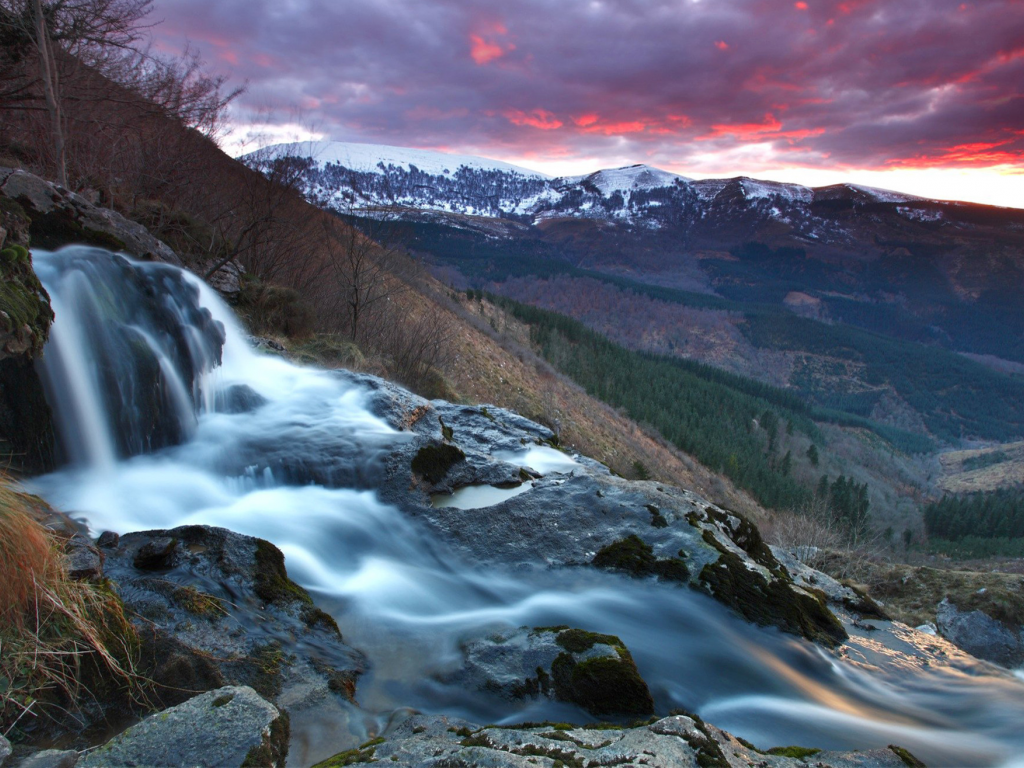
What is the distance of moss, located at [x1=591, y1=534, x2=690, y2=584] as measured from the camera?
627 cm

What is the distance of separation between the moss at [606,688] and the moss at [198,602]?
268 centimetres

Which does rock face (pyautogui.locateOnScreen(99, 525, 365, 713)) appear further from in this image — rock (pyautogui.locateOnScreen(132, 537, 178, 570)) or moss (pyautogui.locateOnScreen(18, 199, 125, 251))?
moss (pyautogui.locateOnScreen(18, 199, 125, 251))

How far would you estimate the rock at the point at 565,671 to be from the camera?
172 inches

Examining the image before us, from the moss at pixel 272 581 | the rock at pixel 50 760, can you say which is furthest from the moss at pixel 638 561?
the rock at pixel 50 760

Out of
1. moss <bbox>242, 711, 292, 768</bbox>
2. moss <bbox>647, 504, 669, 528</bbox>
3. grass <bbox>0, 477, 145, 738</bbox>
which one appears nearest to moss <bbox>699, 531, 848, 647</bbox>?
moss <bbox>647, 504, 669, 528</bbox>

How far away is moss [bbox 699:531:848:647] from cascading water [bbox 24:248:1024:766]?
17cm

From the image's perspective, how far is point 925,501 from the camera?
13300cm

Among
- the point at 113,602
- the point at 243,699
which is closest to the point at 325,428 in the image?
the point at 113,602

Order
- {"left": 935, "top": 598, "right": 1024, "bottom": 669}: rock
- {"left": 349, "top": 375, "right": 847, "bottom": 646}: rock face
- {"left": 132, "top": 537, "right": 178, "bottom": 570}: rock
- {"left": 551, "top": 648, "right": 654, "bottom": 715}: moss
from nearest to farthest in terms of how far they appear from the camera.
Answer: {"left": 551, "top": 648, "right": 654, "bottom": 715}: moss < {"left": 132, "top": 537, "right": 178, "bottom": 570}: rock < {"left": 349, "top": 375, "right": 847, "bottom": 646}: rock face < {"left": 935, "top": 598, "right": 1024, "bottom": 669}: rock

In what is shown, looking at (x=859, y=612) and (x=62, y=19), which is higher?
(x=62, y=19)

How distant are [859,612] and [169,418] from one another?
9.91 meters

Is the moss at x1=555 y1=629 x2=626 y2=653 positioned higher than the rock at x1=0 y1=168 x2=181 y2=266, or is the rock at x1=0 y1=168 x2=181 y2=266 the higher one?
the rock at x1=0 y1=168 x2=181 y2=266

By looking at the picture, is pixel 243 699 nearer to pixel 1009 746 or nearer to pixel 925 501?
pixel 1009 746

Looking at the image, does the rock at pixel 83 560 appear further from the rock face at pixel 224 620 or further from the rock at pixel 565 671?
the rock at pixel 565 671
